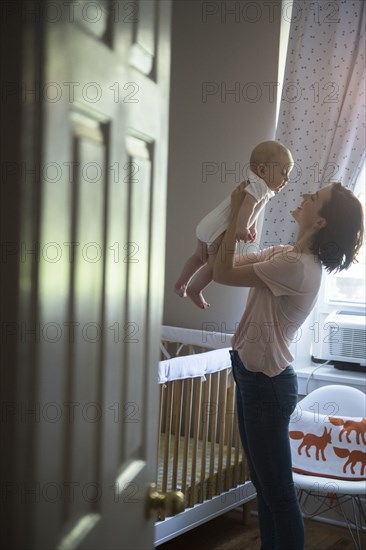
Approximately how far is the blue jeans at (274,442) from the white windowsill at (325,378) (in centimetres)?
116

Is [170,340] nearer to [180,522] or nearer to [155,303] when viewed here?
[180,522]

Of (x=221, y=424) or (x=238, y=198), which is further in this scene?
(x=221, y=424)

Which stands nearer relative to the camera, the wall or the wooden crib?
the wooden crib

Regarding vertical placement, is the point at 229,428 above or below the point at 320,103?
below

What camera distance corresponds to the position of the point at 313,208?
1907 millimetres

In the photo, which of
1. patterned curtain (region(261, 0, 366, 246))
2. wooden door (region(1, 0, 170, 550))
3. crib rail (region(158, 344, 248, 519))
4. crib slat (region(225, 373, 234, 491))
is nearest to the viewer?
wooden door (region(1, 0, 170, 550))

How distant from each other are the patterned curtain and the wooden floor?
4.05 ft

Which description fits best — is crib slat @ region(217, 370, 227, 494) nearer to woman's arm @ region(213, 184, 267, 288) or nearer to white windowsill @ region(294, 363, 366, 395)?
white windowsill @ region(294, 363, 366, 395)

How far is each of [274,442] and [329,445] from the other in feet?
2.43

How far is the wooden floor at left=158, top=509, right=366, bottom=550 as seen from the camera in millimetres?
2754

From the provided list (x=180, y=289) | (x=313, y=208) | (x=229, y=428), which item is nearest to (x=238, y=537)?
(x=229, y=428)

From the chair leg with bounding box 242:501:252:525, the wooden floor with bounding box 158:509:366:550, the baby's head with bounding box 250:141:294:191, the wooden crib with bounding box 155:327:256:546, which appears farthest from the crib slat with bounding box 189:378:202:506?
the baby's head with bounding box 250:141:294:191

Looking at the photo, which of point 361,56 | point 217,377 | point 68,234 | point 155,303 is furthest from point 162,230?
point 361,56

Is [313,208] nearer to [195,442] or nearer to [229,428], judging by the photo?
[195,442]
